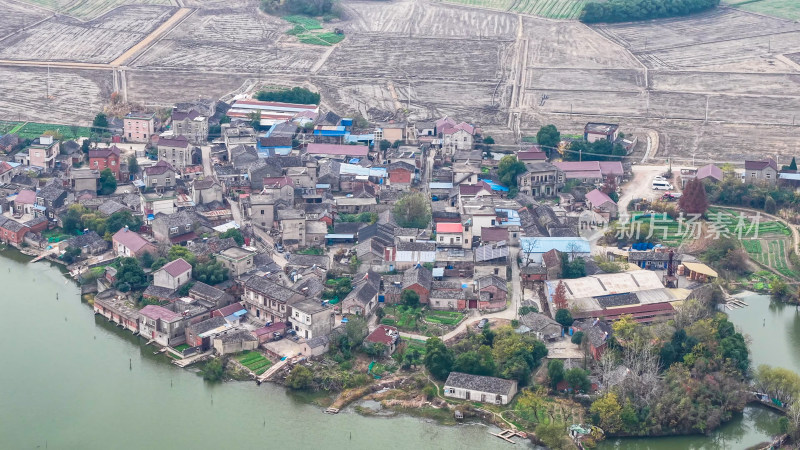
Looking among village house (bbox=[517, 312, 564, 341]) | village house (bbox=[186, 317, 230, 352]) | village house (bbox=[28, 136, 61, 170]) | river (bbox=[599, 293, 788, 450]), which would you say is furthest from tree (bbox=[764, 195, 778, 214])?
village house (bbox=[28, 136, 61, 170])

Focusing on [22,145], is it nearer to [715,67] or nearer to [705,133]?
[705,133]

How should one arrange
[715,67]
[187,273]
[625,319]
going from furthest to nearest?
1. [715,67]
2. [187,273]
3. [625,319]

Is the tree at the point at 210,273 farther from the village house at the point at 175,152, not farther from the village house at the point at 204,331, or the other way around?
the village house at the point at 175,152

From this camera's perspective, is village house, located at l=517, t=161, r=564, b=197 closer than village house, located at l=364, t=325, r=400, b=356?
No

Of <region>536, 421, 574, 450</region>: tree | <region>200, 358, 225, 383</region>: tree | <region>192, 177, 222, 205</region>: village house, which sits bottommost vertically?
<region>536, 421, 574, 450</region>: tree

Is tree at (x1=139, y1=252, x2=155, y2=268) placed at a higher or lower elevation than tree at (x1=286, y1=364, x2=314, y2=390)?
higher

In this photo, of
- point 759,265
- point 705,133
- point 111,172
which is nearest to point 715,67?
point 705,133

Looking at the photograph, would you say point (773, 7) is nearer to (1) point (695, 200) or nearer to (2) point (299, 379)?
(1) point (695, 200)

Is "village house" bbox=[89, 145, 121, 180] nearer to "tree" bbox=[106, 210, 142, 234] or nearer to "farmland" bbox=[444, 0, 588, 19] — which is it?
"tree" bbox=[106, 210, 142, 234]
